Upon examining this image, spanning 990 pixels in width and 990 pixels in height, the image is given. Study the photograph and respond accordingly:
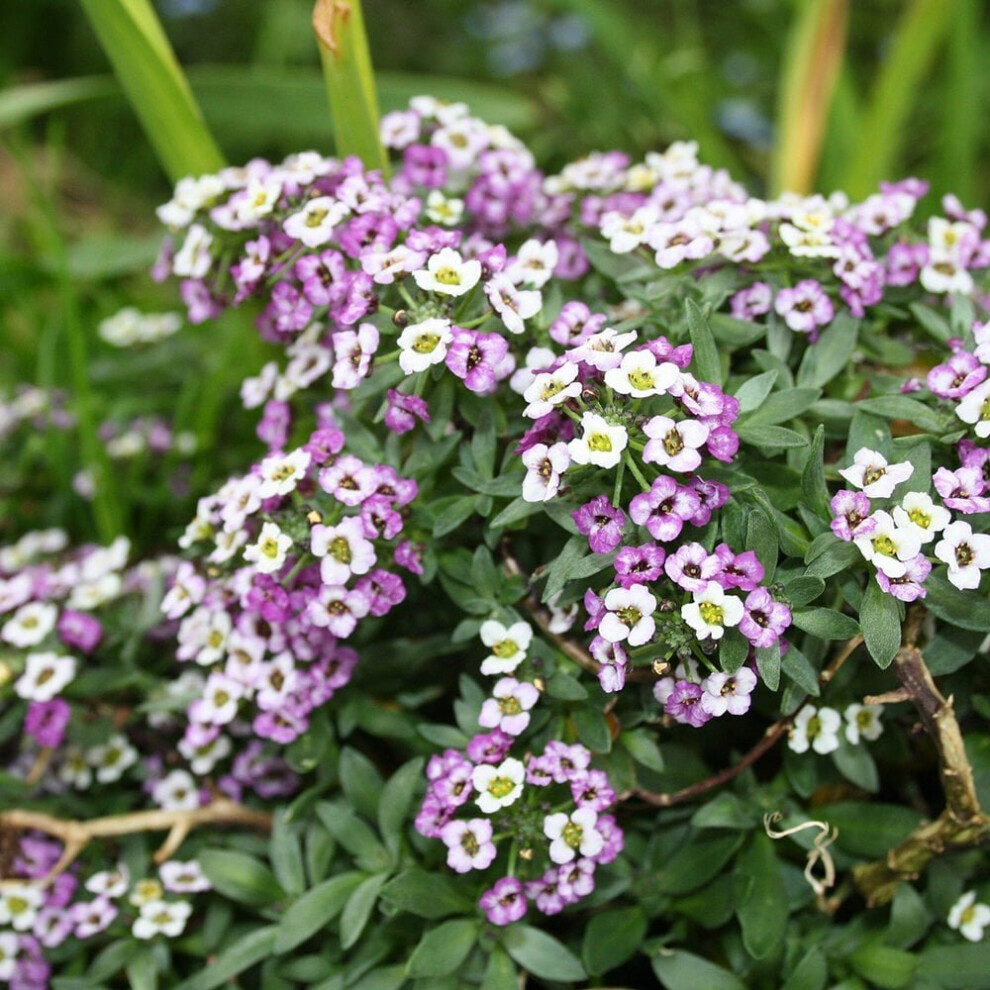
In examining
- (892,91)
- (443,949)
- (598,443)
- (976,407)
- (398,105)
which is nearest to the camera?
(598,443)

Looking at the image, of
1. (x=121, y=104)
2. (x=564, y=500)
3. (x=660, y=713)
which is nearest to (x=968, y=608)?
(x=660, y=713)

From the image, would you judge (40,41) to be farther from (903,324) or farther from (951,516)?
(951,516)

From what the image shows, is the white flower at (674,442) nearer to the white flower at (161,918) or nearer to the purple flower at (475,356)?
the purple flower at (475,356)

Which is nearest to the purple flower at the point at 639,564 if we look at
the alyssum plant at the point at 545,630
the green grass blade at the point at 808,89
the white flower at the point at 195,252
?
the alyssum plant at the point at 545,630

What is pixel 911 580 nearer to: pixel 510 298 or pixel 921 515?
pixel 921 515

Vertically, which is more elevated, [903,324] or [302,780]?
[903,324]

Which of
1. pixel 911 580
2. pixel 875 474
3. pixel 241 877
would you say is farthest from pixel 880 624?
pixel 241 877
